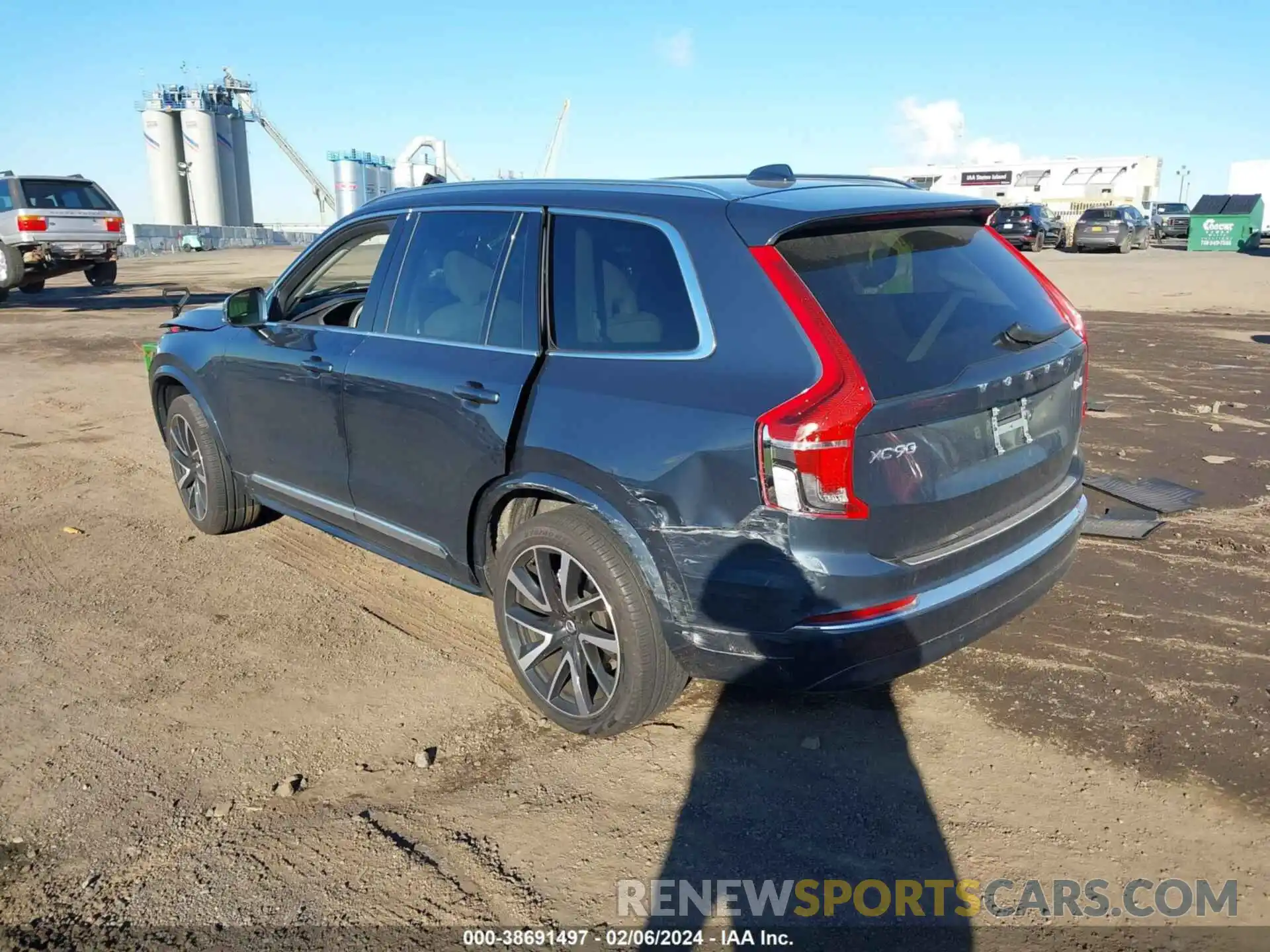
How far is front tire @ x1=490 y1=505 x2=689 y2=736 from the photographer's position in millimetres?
3143

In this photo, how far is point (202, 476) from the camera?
5.45 metres

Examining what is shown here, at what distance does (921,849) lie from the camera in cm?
281

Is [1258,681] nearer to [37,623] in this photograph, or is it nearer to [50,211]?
[37,623]

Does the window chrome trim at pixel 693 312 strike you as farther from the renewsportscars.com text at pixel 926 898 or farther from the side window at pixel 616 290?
the renewsportscars.com text at pixel 926 898

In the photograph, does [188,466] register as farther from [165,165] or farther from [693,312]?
[165,165]

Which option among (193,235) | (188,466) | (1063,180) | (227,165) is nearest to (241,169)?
(227,165)

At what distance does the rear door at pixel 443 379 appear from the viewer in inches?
140

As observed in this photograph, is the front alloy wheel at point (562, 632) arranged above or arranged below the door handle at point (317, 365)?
below

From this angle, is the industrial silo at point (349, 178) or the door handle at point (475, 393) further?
the industrial silo at point (349, 178)

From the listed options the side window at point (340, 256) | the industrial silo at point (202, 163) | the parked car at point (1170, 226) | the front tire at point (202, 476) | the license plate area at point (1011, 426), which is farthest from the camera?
the industrial silo at point (202, 163)

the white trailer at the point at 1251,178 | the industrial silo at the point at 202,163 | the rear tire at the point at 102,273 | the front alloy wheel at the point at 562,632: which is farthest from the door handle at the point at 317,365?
the industrial silo at the point at 202,163

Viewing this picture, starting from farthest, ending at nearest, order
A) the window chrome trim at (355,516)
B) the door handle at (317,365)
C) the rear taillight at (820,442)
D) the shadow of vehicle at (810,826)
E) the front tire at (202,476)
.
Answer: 1. the front tire at (202,476)
2. the door handle at (317,365)
3. the window chrome trim at (355,516)
4. the rear taillight at (820,442)
5. the shadow of vehicle at (810,826)

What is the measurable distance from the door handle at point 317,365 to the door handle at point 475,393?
0.90 m

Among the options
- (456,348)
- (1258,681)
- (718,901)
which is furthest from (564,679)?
(1258,681)
